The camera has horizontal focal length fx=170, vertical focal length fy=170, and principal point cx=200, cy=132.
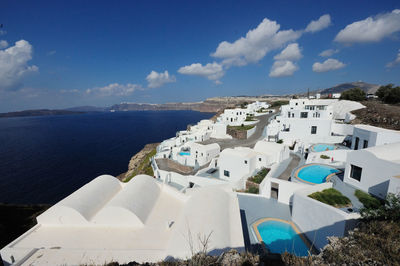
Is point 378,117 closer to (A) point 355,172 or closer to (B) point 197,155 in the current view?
(A) point 355,172

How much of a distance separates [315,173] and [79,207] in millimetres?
15558

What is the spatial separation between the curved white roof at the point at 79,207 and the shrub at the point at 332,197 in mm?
11252

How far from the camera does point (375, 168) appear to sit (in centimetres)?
957

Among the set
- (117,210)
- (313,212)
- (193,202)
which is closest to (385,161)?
(313,212)

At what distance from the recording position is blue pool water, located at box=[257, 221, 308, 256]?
7895 mm

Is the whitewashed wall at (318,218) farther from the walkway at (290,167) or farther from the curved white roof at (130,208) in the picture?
the curved white roof at (130,208)

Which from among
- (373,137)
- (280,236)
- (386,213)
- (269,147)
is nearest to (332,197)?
(280,236)

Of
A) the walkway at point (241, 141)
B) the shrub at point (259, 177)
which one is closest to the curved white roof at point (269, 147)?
the shrub at point (259, 177)

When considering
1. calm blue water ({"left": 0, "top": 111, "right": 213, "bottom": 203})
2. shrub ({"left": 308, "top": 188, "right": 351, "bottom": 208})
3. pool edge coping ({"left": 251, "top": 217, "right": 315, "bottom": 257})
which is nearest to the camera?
pool edge coping ({"left": 251, "top": 217, "right": 315, "bottom": 257})

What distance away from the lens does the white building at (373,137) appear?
44.7 feet

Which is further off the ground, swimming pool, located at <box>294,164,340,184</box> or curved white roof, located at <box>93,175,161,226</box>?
curved white roof, located at <box>93,175,161,226</box>

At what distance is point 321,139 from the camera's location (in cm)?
2180

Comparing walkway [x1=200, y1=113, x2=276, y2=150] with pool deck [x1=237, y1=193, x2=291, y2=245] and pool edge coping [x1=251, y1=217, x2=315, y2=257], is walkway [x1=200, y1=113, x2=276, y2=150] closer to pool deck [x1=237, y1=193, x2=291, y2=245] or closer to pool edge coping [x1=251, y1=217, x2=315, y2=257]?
pool deck [x1=237, y1=193, x2=291, y2=245]

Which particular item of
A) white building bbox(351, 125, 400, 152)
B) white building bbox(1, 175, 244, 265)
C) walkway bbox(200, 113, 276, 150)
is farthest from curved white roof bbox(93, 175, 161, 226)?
walkway bbox(200, 113, 276, 150)
